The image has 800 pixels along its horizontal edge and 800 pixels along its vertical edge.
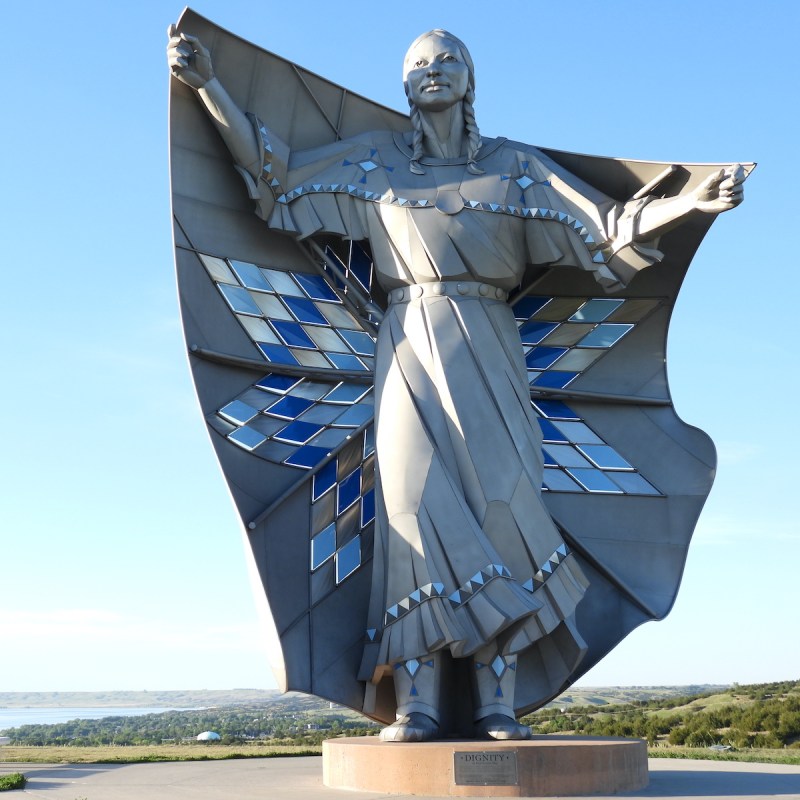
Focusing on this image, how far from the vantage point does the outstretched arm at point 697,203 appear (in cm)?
1170

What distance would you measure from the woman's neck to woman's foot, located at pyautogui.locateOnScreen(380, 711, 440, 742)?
6.66m

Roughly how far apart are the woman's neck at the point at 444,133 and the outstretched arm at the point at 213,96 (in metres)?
2.12

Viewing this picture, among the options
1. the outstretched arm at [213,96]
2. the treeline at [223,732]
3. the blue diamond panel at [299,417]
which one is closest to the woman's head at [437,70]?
the outstretched arm at [213,96]

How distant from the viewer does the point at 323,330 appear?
1399 centimetres

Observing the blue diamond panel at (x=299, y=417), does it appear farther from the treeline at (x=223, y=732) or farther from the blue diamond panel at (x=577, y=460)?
the treeline at (x=223, y=732)

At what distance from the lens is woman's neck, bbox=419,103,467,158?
13.4m

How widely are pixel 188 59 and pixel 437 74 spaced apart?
9.59ft

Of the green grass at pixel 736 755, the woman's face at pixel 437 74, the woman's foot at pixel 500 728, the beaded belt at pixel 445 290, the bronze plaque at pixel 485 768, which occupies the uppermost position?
the woman's face at pixel 437 74

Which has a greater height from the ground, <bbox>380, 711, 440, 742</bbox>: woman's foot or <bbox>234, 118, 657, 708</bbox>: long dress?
<bbox>234, 118, 657, 708</bbox>: long dress

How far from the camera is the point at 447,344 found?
1252cm

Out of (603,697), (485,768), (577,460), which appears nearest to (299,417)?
(577,460)

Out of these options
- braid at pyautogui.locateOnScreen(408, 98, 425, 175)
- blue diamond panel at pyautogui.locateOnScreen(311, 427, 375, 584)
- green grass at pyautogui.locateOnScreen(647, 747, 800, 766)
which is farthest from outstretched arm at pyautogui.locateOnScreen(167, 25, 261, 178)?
green grass at pyautogui.locateOnScreen(647, 747, 800, 766)

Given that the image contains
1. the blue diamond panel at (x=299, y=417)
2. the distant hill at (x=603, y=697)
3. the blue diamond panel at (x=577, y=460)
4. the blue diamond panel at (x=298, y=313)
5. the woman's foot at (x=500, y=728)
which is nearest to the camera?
the woman's foot at (x=500, y=728)

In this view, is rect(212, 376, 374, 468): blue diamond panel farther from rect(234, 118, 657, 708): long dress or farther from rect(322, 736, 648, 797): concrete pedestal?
rect(322, 736, 648, 797): concrete pedestal
